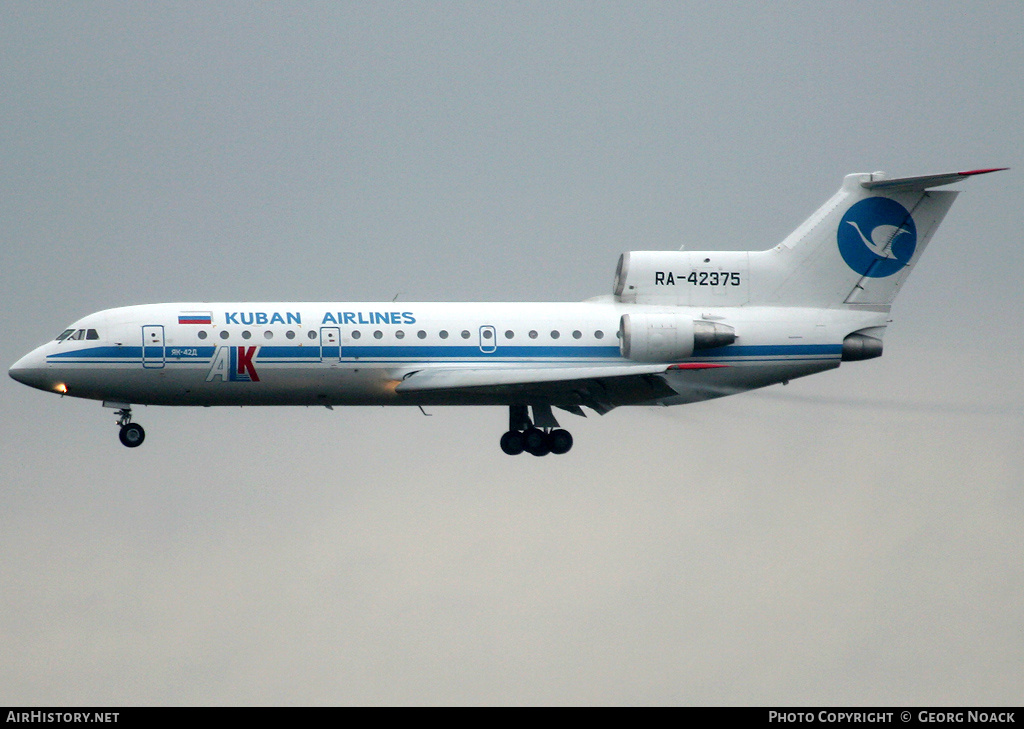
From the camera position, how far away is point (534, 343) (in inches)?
1980

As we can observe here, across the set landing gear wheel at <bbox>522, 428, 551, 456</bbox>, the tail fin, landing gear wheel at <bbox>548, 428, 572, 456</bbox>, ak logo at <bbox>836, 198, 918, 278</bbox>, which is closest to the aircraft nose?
landing gear wheel at <bbox>522, 428, 551, 456</bbox>

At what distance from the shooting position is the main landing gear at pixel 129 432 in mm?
51344

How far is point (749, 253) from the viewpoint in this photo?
5306 centimetres

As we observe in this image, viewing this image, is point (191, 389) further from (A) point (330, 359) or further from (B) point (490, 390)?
(B) point (490, 390)

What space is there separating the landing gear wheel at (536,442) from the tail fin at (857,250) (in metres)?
7.88

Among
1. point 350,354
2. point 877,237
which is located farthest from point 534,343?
point 877,237

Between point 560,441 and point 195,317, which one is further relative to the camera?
point 560,441

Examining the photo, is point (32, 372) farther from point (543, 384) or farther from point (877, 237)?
point (877, 237)

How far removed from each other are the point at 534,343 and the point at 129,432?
→ 12.7 m

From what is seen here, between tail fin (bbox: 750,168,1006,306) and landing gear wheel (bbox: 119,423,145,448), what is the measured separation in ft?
63.9

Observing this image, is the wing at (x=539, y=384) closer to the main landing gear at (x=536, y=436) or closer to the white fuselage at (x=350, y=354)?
the white fuselage at (x=350, y=354)

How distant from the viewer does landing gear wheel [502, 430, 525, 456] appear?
171 ft
